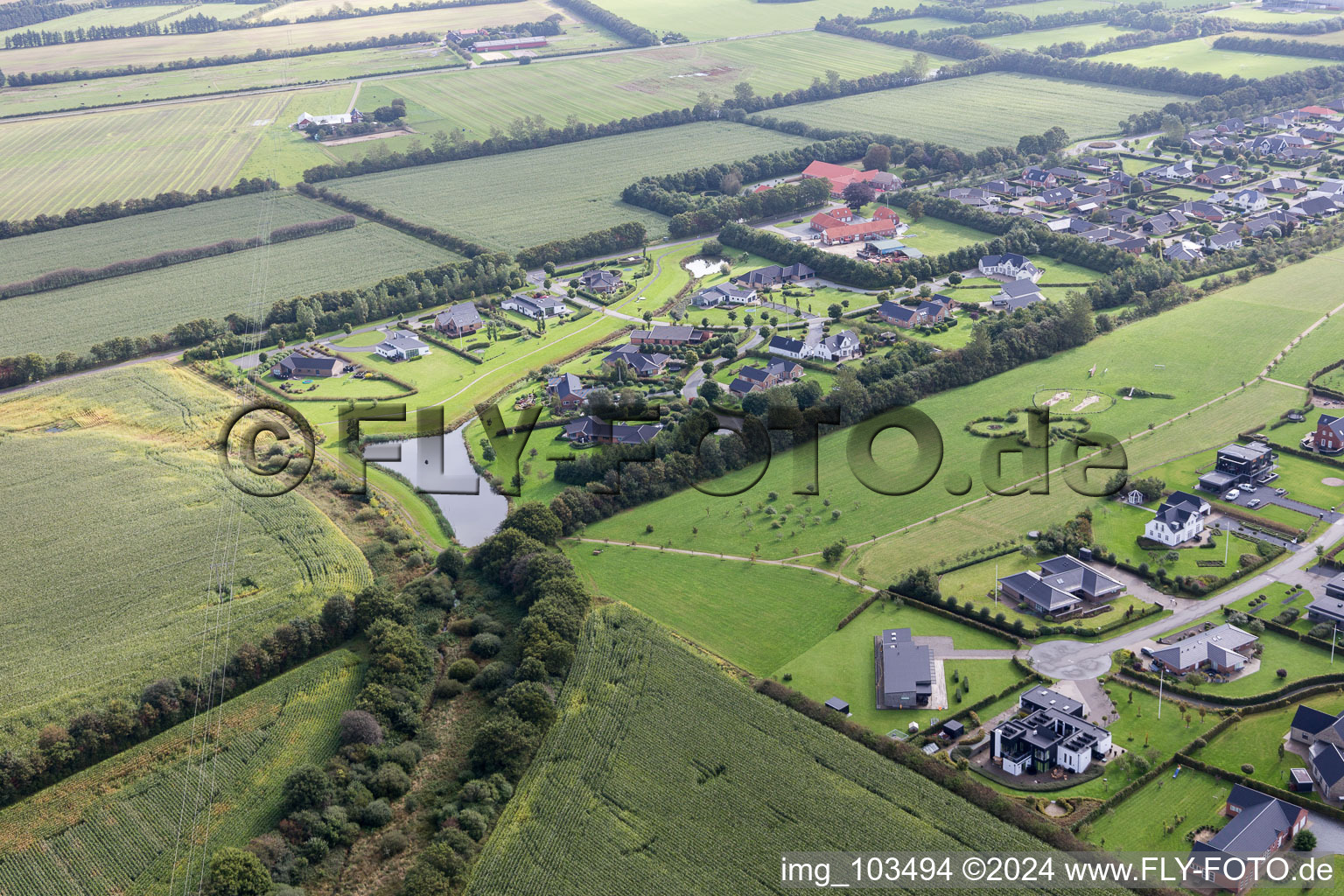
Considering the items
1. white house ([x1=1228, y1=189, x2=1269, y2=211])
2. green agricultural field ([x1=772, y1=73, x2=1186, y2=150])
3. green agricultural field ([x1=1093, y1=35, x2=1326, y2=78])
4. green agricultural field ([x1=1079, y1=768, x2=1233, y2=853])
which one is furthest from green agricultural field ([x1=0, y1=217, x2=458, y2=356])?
green agricultural field ([x1=1093, y1=35, x2=1326, y2=78])

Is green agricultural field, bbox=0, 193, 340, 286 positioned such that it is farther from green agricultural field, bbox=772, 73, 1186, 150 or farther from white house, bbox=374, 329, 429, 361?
green agricultural field, bbox=772, 73, 1186, 150

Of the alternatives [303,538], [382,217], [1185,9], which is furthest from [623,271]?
[1185,9]

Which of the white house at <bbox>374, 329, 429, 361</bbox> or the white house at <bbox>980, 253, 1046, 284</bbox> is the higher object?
the white house at <bbox>980, 253, 1046, 284</bbox>

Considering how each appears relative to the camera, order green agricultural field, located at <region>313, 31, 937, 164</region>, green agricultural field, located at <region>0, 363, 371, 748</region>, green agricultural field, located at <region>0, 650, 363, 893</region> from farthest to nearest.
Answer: green agricultural field, located at <region>313, 31, 937, 164</region>, green agricultural field, located at <region>0, 363, 371, 748</region>, green agricultural field, located at <region>0, 650, 363, 893</region>

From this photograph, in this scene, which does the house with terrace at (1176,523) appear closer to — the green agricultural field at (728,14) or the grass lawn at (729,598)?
the grass lawn at (729,598)

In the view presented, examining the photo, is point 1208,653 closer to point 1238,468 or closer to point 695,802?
point 1238,468

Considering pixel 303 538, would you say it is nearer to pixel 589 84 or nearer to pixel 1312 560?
pixel 1312 560

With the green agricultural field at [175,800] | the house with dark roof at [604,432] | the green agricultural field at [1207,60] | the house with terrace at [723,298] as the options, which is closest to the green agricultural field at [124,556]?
the green agricultural field at [175,800]

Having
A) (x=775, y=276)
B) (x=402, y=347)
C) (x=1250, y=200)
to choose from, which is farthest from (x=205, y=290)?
(x=1250, y=200)
